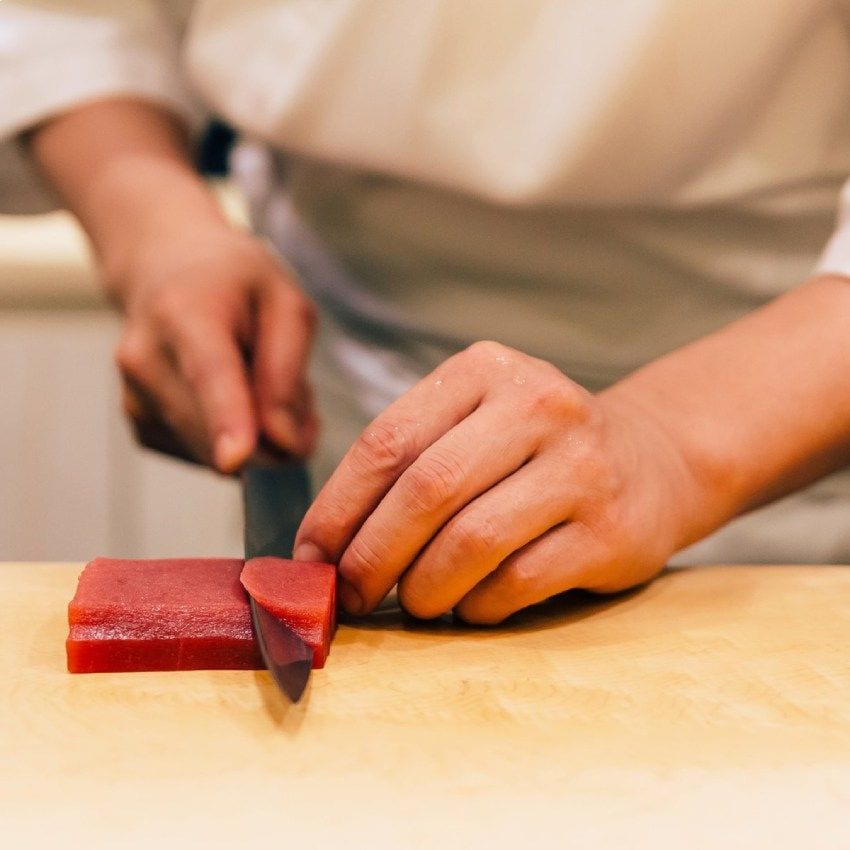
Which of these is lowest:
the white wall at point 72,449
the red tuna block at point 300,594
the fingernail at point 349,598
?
the white wall at point 72,449

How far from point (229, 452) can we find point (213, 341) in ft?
0.46

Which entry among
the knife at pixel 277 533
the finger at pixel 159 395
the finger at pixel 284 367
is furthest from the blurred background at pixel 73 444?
the knife at pixel 277 533

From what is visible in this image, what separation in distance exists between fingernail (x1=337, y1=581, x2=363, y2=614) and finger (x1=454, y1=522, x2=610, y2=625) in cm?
7

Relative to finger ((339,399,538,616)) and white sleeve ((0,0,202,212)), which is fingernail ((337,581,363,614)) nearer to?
finger ((339,399,538,616))

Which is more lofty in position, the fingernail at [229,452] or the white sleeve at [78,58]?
the white sleeve at [78,58]

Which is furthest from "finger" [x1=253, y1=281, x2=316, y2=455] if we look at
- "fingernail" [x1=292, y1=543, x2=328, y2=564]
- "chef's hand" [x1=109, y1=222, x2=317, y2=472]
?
"fingernail" [x1=292, y1=543, x2=328, y2=564]

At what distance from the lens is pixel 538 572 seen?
0.73 metres

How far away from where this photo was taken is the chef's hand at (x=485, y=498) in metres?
0.72

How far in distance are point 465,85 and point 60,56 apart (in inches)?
22.4

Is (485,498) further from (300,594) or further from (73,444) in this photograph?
(73,444)

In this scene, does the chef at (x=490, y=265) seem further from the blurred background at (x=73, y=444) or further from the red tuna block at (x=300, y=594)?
the blurred background at (x=73, y=444)

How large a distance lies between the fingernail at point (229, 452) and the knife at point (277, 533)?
0.06 feet

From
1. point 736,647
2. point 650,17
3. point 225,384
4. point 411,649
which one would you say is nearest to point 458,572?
point 411,649

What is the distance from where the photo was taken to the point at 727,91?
1.01 meters
